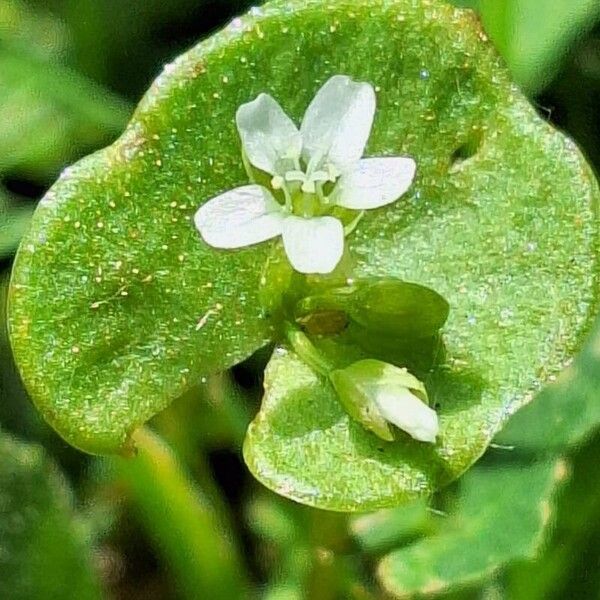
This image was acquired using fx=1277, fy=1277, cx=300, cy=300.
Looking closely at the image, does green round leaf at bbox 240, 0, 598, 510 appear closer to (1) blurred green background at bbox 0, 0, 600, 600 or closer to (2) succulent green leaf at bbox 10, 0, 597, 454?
(2) succulent green leaf at bbox 10, 0, 597, 454

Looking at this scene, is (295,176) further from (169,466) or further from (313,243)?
(169,466)

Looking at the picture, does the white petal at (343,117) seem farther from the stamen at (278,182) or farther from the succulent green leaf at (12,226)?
the succulent green leaf at (12,226)

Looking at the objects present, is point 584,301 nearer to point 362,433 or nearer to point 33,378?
point 362,433

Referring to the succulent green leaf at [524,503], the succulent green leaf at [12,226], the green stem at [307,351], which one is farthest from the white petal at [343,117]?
the succulent green leaf at [12,226]

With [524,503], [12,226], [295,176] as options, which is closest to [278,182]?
[295,176]

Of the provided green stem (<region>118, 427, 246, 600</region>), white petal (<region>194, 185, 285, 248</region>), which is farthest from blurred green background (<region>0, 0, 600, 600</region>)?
white petal (<region>194, 185, 285, 248</region>)
